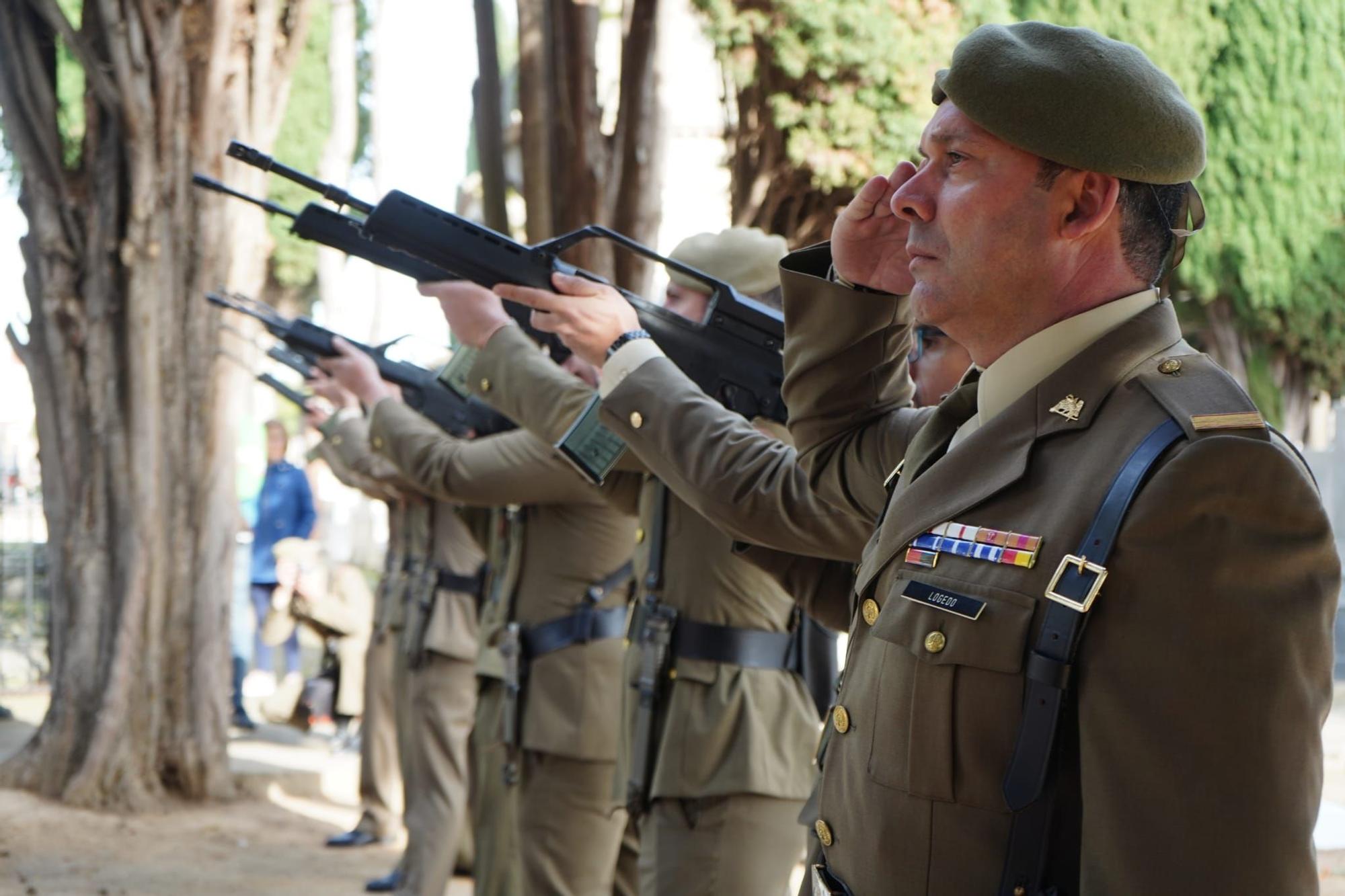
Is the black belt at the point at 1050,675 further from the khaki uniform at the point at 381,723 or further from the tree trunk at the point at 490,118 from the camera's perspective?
the khaki uniform at the point at 381,723

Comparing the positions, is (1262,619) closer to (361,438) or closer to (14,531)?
(361,438)

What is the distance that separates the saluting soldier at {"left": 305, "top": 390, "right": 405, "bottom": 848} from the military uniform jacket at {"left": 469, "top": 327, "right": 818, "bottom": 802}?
3356 mm

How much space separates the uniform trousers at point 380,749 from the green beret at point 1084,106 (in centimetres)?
548

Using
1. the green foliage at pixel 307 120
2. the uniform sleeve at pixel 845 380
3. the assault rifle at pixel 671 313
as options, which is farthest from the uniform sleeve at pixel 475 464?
the green foliage at pixel 307 120

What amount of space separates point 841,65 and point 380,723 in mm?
7040

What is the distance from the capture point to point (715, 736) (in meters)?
3.04

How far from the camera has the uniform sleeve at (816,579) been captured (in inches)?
104

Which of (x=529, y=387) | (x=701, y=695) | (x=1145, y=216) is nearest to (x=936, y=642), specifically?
(x=1145, y=216)

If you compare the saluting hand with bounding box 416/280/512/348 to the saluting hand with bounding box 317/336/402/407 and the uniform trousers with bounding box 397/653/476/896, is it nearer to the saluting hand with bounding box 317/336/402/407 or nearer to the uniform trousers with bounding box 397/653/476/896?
the saluting hand with bounding box 317/336/402/407

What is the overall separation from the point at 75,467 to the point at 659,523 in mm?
4646

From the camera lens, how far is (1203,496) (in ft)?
4.50

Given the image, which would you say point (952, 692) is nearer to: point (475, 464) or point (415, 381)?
point (475, 464)

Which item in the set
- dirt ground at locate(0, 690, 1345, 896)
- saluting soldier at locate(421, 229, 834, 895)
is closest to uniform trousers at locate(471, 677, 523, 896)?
saluting soldier at locate(421, 229, 834, 895)

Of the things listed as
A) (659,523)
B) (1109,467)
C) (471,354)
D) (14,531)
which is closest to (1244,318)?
(14,531)
